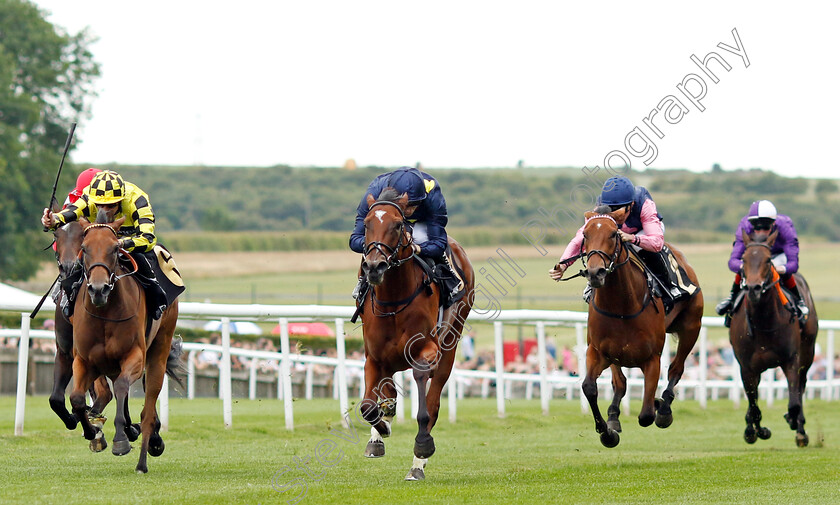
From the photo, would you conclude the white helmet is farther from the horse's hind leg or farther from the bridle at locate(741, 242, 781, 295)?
the horse's hind leg

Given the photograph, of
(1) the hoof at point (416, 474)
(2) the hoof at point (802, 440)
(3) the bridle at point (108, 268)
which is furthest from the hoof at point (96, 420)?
(2) the hoof at point (802, 440)

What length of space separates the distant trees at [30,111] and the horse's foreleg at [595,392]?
26858mm

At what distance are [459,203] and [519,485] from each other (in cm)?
8434

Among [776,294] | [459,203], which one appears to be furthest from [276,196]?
[776,294]

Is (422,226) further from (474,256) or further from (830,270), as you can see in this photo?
(830,270)

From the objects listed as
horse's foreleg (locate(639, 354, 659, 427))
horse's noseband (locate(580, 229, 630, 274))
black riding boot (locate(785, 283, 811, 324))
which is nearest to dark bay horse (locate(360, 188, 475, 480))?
horse's noseband (locate(580, 229, 630, 274))

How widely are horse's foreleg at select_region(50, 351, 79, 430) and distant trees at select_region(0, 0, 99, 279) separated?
2596cm

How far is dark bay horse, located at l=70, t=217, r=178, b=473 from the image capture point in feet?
24.5

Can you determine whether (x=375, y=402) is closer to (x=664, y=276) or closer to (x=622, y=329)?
(x=622, y=329)

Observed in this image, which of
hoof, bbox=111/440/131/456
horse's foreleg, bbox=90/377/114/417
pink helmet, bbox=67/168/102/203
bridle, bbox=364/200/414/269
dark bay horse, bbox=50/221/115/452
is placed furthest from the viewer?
pink helmet, bbox=67/168/102/203

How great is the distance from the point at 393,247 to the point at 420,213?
3.15ft

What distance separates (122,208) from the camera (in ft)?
27.2

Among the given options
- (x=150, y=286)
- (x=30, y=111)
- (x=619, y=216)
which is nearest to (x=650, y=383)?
(x=619, y=216)

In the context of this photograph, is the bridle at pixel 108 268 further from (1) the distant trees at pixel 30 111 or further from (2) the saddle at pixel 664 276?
(1) the distant trees at pixel 30 111
